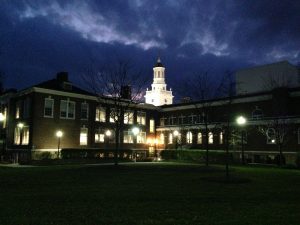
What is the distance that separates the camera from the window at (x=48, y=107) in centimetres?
4622

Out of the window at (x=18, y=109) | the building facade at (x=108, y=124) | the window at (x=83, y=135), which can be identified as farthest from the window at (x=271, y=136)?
the window at (x=18, y=109)

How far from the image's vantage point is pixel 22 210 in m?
10.9

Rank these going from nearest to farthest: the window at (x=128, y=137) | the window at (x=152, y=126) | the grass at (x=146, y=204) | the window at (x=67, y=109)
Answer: the grass at (x=146, y=204) → the window at (x=67, y=109) → the window at (x=128, y=137) → the window at (x=152, y=126)

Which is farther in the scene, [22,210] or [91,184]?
[91,184]

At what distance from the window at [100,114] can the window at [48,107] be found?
8351mm

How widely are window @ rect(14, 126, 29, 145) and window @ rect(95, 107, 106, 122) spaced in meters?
11.0

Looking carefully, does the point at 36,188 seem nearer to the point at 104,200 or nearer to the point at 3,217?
the point at 104,200

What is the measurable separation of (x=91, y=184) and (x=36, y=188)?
2808 mm

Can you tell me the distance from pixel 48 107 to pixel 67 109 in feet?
10.1

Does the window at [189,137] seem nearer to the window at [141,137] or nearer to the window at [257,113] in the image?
the window at [141,137]

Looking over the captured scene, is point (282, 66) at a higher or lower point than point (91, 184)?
higher

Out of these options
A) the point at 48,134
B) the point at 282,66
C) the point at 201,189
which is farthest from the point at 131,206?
the point at 282,66

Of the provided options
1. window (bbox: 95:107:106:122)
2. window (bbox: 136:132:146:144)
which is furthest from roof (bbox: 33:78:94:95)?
window (bbox: 136:132:146:144)

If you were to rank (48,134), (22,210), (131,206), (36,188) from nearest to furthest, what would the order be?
(22,210) < (131,206) < (36,188) < (48,134)
